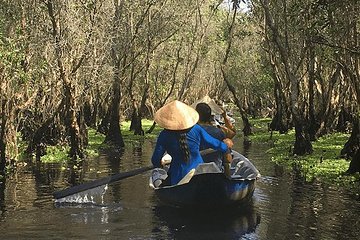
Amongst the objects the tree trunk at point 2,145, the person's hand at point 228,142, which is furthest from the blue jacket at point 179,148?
the tree trunk at point 2,145

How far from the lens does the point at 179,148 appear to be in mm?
11875

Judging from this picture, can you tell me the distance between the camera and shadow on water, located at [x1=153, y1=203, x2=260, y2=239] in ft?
35.1

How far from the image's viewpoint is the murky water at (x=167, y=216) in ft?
35.3

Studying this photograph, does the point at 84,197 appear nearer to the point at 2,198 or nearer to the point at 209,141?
the point at 2,198

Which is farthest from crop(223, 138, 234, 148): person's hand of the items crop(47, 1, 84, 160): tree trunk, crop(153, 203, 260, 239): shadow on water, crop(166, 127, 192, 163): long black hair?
crop(47, 1, 84, 160): tree trunk

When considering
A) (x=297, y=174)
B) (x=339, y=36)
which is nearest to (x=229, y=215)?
(x=297, y=174)

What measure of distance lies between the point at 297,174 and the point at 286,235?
8034 millimetres

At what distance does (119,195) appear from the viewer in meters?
14.7

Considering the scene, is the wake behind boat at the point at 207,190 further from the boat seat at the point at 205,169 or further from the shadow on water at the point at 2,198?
the shadow on water at the point at 2,198

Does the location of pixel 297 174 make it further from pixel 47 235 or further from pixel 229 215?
pixel 47 235

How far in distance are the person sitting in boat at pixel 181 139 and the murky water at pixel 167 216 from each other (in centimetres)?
108

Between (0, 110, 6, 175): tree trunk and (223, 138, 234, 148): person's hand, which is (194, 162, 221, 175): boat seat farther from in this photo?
(0, 110, 6, 175): tree trunk

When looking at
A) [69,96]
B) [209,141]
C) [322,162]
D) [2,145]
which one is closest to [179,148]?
[209,141]

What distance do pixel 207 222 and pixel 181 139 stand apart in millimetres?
1786
